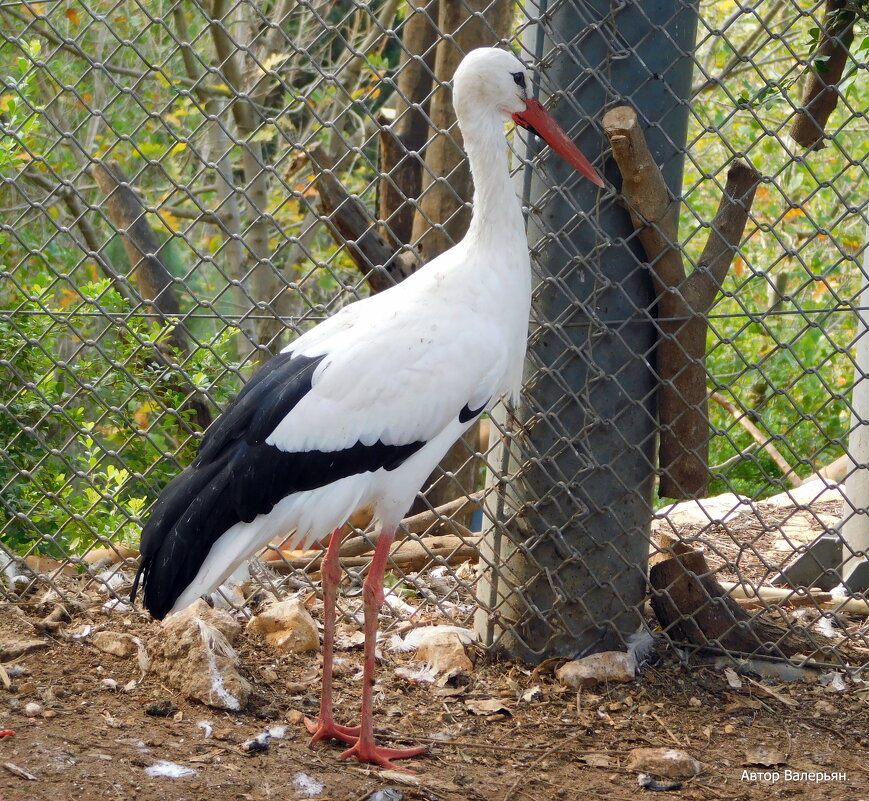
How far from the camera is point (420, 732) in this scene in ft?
10.8

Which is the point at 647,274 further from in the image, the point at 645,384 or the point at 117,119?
the point at 117,119

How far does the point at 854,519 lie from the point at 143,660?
2.78 meters

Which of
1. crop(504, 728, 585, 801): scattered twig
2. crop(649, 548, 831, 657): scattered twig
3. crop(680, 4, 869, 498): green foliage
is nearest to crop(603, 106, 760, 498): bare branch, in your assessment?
crop(649, 548, 831, 657): scattered twig

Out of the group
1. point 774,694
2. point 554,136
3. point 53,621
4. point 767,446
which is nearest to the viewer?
Result: point 554,136

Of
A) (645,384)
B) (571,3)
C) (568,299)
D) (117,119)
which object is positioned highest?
(117,119)

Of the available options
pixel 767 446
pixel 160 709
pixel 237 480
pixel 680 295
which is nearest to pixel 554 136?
pixel 680 295

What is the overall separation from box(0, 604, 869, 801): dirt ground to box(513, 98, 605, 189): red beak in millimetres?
1632

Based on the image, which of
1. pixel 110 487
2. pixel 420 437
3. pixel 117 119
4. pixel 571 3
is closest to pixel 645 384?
pixel 420 437

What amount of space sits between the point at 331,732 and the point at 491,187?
167 cm

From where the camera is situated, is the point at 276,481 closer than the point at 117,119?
Yes

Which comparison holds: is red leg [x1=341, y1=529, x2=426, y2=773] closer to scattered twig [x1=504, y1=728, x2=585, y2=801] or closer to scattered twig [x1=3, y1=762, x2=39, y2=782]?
scattered twig [x1=504, y1=728, x2=585, y2=801]

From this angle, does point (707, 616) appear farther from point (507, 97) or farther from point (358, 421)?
point (507, 97)

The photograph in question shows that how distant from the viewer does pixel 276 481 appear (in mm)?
2994

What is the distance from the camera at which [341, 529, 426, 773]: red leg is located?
3.05m
